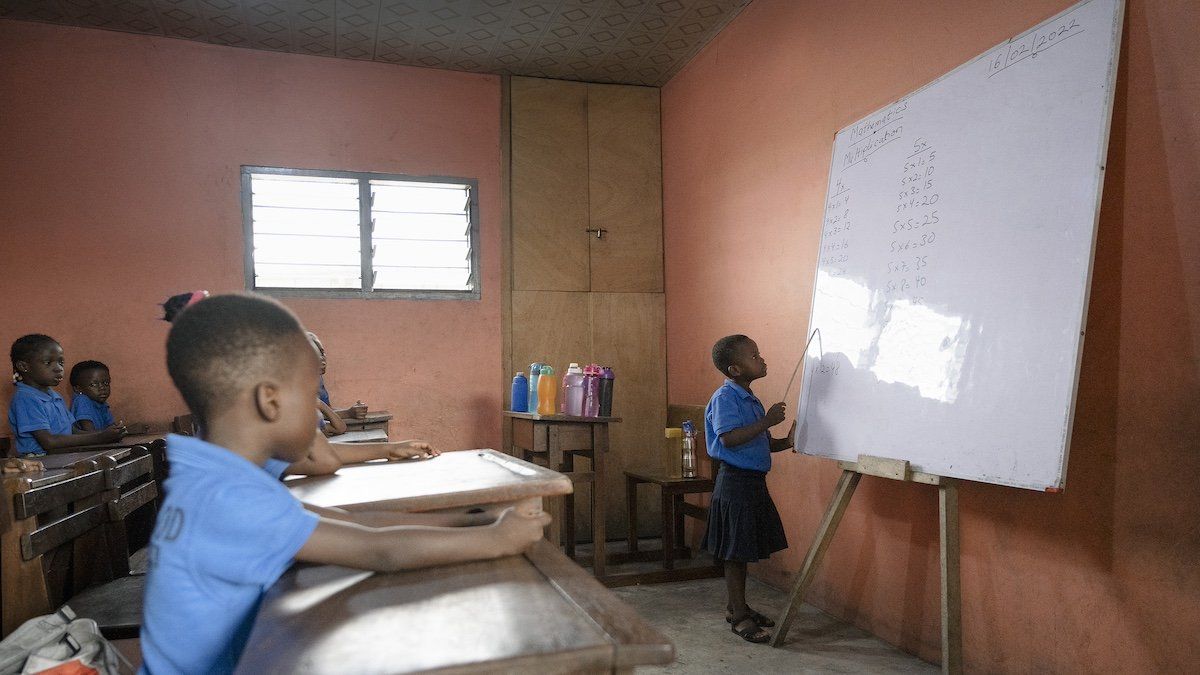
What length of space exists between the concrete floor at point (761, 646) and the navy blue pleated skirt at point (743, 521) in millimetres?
376

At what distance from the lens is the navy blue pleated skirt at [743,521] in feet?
10.7

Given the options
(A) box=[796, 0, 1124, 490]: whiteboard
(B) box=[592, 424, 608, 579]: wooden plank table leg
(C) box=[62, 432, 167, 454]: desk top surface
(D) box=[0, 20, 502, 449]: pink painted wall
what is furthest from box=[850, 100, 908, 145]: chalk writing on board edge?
(C) box=[62, 432, 167, 454]: desk top surface

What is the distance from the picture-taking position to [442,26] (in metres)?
4.64

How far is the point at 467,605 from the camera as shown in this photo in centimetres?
99

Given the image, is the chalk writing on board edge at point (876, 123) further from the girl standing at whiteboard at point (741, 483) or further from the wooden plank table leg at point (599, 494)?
the wooden plank table leg at point (599, 494)

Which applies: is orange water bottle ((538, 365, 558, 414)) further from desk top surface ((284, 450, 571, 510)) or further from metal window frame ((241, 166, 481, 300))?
desk top surface ((284, 450, 571, 510))

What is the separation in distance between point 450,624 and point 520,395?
3713 mm

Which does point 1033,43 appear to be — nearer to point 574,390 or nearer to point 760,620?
point 760,620

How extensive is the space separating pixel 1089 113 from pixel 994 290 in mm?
560

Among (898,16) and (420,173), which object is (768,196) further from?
(420,173)

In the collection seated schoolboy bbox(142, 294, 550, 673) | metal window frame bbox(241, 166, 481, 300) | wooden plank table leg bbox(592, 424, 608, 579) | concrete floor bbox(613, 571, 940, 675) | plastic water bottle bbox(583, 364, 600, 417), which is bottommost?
concrete floor bbox(613, 571, 940, 675)

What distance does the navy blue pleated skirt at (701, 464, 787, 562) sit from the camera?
3.27 m

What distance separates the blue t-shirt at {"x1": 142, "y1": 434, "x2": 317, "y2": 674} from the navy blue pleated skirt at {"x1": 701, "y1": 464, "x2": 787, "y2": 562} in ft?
8.15

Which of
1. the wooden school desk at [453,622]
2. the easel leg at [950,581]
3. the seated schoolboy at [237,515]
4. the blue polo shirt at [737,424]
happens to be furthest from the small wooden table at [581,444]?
the seated schoolboy at [237,515]
